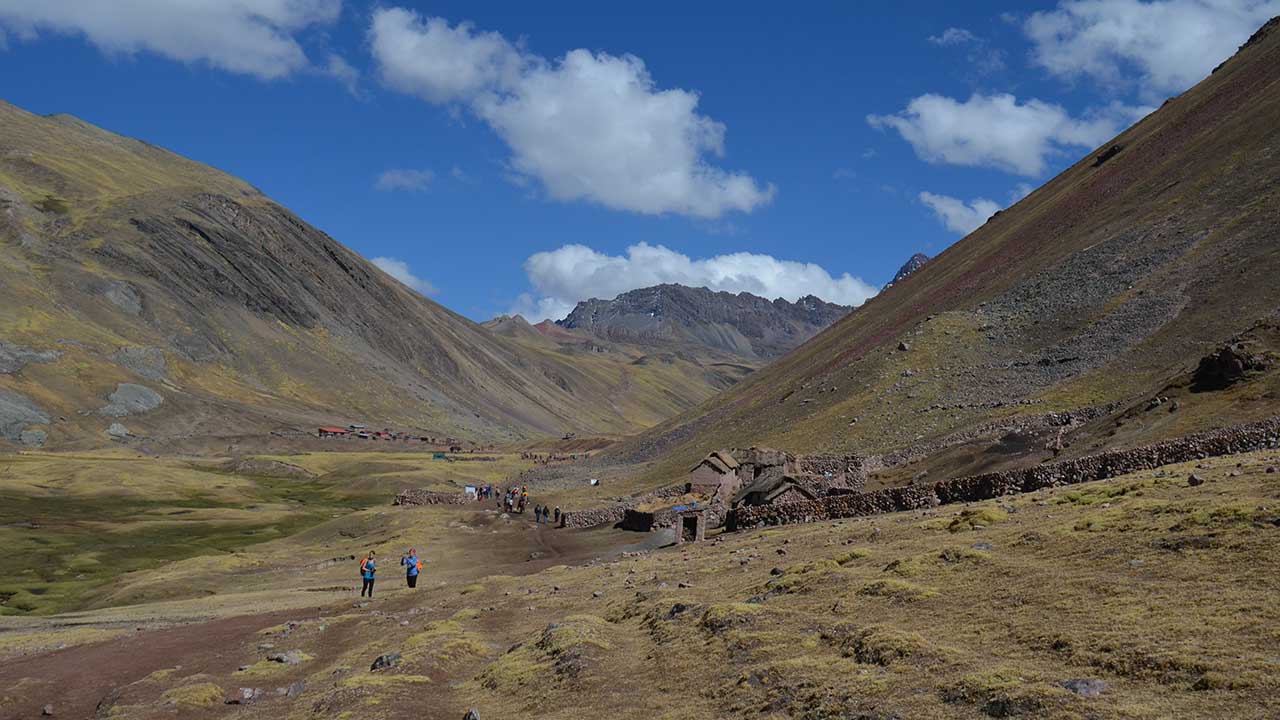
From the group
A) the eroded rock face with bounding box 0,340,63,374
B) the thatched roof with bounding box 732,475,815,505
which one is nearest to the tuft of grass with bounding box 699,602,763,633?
the thatched roof with bounding box 732,475,815,505

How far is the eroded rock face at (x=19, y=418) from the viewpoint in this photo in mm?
140125

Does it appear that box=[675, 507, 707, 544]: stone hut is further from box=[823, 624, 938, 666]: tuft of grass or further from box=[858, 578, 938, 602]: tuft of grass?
box=[823, 624, 938, 666]: tuft of grass

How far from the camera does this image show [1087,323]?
8025 centimetres

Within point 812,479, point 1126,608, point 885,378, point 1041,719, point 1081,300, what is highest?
point 1081,300

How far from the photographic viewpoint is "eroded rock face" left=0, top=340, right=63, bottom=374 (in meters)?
157

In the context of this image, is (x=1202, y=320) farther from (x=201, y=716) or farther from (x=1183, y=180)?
(x=201, y=716)

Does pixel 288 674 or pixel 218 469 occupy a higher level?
pixel 218 469

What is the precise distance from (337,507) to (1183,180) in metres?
98.8

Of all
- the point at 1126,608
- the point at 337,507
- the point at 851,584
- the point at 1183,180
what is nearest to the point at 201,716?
the point at 851,584

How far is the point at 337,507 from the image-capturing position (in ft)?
332

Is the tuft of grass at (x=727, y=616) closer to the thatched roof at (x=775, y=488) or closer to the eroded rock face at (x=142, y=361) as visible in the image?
the thatched roof at (x=775, y=488)

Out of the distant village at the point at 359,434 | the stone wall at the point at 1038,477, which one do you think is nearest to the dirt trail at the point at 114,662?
the stone wall at the point at 1038,477

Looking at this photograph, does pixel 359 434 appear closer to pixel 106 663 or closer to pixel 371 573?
pixel 371 573

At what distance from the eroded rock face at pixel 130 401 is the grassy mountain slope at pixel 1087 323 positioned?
316ft
